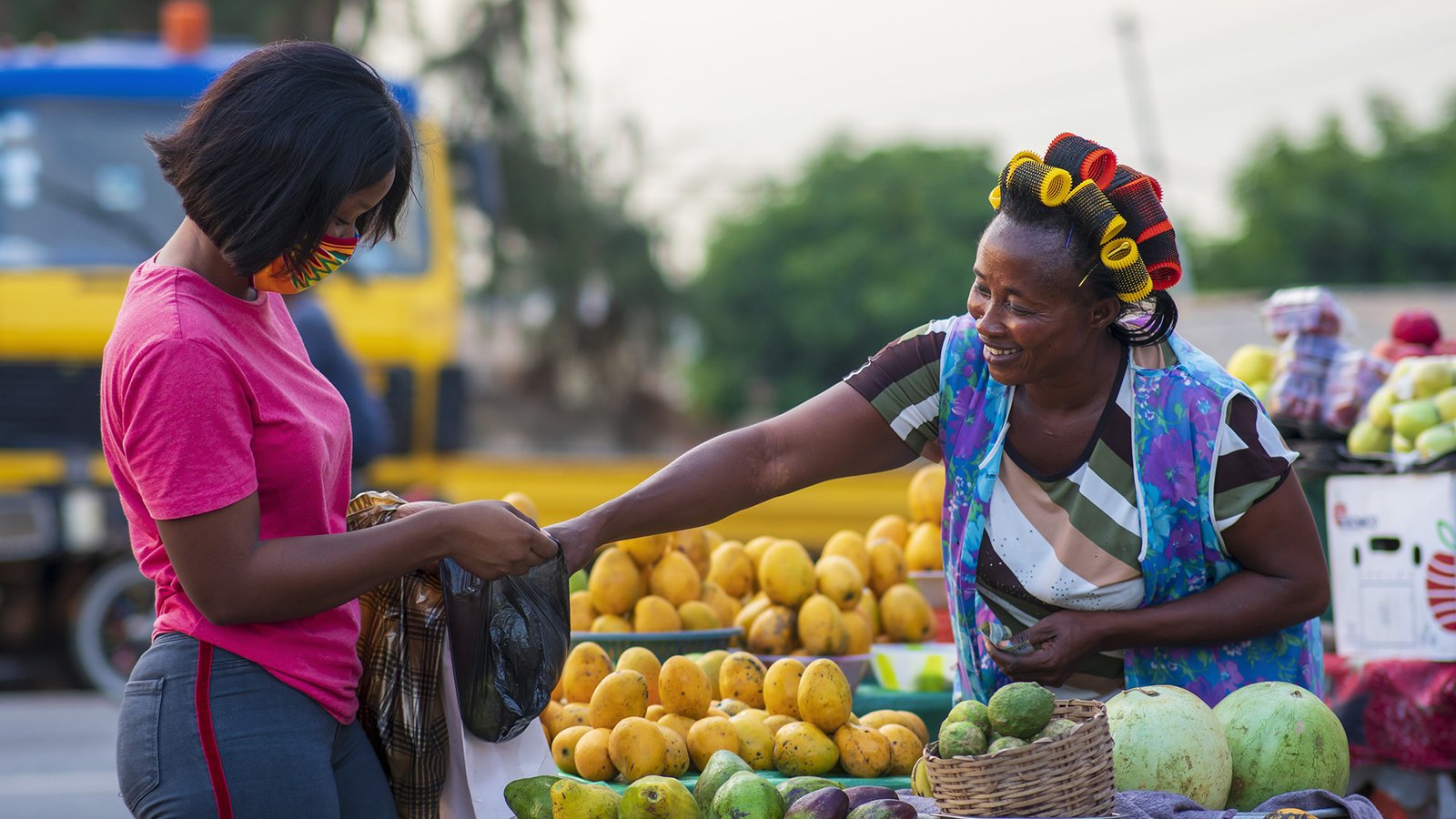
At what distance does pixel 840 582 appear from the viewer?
3.52m

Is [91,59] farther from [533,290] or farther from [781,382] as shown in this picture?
[781,382]

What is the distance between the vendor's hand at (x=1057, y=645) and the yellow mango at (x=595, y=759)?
0.78m

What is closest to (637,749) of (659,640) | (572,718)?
(572,718)

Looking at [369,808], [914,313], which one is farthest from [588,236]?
[369,808]

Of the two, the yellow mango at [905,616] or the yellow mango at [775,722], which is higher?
the yellow mango at [775,722]

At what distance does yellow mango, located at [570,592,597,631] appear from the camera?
11.6 feet

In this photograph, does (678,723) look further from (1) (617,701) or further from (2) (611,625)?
(2) (611,625)

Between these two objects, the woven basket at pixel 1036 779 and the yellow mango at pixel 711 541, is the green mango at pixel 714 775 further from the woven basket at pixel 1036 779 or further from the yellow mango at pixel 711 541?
the yellow mango at pixel 711 541

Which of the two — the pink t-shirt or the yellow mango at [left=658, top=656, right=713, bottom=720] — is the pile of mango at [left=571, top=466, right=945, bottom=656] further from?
the pink t-shirt

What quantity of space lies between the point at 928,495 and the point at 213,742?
224cm

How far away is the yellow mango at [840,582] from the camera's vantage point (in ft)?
11.5

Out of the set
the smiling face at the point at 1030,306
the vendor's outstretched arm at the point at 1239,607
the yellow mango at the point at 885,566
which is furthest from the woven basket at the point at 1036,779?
the yellow mango at the point at 885,566

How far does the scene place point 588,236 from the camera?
20.6 metres

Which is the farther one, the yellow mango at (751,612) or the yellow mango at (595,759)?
the yellow mango at (751,612)
